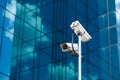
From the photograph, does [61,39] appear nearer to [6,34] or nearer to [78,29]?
[6,34]

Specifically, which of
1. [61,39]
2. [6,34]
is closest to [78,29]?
[6,34]

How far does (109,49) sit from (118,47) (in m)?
1.03

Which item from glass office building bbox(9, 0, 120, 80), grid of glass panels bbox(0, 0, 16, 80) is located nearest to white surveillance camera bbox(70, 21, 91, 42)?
grid of glass panels bbox(0, 0, 16, 80)

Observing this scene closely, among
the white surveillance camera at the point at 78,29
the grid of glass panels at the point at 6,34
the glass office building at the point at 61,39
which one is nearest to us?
the white surveillance camera at the point at 78,29

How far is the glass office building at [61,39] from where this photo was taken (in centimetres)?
3547

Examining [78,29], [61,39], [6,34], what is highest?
[61,39]

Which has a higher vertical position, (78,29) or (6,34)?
(6,34)

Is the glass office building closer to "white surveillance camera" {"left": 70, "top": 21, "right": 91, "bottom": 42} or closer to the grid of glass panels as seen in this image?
the grid of glass panels

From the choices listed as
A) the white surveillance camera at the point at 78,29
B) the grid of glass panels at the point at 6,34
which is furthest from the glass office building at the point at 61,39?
the white surveillance camera at the point at 78,29

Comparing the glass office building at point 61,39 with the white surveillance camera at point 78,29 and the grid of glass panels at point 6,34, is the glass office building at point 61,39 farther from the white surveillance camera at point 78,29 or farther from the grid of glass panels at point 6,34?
the white surveillance camera at point 78,29

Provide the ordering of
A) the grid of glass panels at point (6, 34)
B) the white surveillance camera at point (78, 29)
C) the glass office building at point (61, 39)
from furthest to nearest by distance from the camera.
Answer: the glass office building at point (61, 39)
the grid of glass panels at point (6, 34)
the white surveillance camera at point (78, 29)

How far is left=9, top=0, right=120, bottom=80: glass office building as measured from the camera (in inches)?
1396

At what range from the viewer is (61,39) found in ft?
128

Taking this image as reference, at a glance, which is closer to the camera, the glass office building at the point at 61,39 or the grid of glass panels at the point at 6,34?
the grid of glass panels at the point at 6,34
